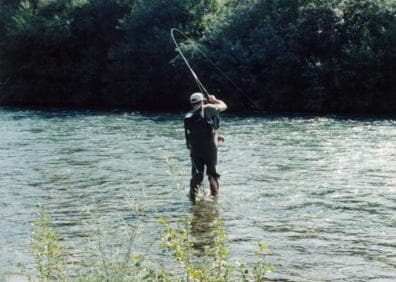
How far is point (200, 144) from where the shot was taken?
13359 millimetres

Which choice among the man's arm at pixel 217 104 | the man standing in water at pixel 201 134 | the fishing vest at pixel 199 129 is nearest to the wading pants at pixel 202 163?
the man standing in water at pixel 201 134

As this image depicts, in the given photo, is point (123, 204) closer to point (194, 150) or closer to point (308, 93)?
point (194, 150)

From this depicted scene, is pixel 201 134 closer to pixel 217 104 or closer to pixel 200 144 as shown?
pixel 200 144

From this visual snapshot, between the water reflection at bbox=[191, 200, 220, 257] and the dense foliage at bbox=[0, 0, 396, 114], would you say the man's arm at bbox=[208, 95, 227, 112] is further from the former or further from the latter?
the dense foliage at bbox=[0, 0, 396, 114]

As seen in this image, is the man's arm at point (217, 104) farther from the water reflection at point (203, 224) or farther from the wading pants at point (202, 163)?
the water reflection at point (203, 224)

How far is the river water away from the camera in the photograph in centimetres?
973

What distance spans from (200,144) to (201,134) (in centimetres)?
21

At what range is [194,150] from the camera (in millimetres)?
13438

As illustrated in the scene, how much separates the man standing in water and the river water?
0.50 meters

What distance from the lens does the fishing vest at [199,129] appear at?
1319cm

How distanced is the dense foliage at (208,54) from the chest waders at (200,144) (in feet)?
51.0

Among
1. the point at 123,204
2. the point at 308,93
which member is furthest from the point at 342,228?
the point at 308,93

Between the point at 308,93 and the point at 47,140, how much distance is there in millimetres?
14053

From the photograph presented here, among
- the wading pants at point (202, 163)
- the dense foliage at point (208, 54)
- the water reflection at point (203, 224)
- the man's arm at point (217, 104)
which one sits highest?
the dense foliage at point (208, 54)
